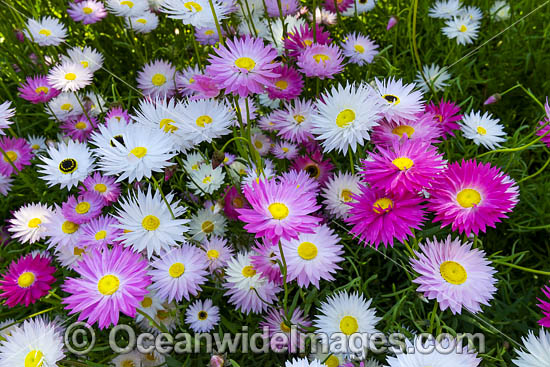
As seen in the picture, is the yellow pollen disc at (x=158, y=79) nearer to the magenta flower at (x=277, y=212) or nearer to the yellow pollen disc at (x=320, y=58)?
the yellow pollen disc at (x=320, y=58)

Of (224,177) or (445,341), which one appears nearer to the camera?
(445,341)

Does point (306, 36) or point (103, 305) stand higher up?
point (306, 36)

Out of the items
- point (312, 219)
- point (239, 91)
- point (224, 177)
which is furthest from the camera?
point (224, 177)

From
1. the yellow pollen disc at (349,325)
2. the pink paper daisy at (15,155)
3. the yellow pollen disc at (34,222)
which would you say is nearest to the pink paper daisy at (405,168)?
the yellow pollen disc at (349,325)

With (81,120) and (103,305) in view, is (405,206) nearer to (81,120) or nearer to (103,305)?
(103,305)

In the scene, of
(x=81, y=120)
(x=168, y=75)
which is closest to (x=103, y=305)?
(x=81, y=120)
